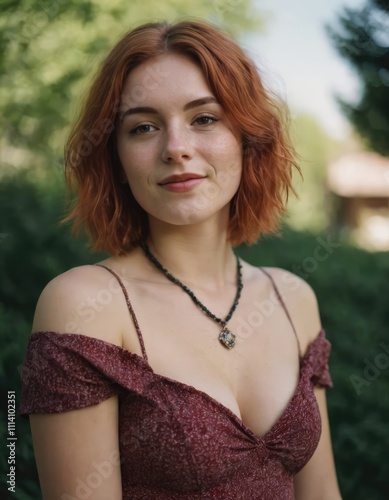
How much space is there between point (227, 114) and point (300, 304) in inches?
31.9

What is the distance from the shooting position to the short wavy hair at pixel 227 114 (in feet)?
6.88

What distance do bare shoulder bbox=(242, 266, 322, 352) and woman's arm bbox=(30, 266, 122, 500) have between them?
0.81 meters

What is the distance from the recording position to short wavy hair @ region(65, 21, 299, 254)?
2096 millimetres

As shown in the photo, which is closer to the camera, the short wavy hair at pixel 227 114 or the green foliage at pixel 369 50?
the short wavy hair at pixel 227 114

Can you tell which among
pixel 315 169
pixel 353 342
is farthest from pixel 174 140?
pixel 315 169

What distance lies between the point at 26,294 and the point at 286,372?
195cm

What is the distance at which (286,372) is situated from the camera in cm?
224

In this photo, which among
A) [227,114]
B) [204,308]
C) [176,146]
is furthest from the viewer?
[204,308]

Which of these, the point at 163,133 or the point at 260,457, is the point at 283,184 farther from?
the point at 260,457

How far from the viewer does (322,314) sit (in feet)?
15.4

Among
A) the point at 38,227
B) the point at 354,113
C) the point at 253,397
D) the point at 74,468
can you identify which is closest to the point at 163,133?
the point at 253,397

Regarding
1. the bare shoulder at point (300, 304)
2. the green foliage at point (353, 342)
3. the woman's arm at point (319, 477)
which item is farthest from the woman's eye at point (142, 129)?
the green foliage at point (353, 342)

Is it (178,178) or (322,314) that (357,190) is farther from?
(178,178)

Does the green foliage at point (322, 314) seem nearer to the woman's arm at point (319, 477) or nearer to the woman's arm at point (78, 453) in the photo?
the woman's arm at point (78, 453)
